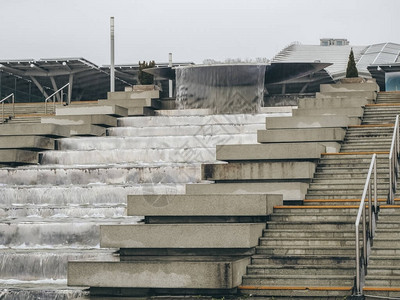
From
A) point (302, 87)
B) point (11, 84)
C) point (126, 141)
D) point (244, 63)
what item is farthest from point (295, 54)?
point (126, 141)

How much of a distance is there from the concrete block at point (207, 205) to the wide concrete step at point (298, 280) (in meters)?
1.45

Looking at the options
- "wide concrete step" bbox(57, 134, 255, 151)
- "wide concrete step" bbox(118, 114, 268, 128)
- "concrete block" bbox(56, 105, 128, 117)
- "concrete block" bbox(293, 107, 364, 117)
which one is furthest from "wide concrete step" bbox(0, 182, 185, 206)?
"concrete block" bbox(56, 105, 128, 117)

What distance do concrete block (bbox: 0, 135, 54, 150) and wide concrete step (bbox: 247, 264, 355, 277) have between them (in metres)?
10.1

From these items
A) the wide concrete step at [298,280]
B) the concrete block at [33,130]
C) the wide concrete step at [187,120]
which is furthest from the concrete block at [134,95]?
the wide concrete step at [298,280]

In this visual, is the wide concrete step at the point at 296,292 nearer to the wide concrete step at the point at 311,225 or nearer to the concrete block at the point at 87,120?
the wide concrete step at the point at 311,225

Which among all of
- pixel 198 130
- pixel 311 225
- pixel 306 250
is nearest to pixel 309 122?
pixel 198 130

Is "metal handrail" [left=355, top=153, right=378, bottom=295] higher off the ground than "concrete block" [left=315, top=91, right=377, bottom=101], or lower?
lower

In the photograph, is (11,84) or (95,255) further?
(11,84)

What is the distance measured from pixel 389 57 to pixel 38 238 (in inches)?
1823

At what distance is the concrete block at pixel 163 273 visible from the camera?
41.0 feet

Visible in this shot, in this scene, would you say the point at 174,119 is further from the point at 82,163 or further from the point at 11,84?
the point at 11,84

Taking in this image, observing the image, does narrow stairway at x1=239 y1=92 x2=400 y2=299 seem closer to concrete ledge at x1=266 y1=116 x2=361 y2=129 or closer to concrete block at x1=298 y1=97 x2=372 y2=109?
concrete ledge at x1=266 y1=116 x2=361 y2=129

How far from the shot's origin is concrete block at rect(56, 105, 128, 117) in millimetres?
25406

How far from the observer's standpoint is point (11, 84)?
179 feet
